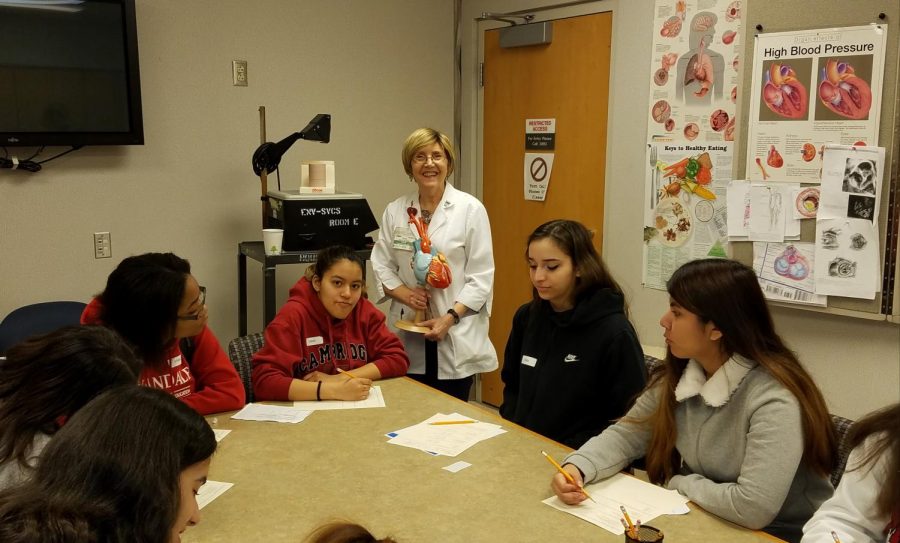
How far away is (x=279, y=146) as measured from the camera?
373 cm

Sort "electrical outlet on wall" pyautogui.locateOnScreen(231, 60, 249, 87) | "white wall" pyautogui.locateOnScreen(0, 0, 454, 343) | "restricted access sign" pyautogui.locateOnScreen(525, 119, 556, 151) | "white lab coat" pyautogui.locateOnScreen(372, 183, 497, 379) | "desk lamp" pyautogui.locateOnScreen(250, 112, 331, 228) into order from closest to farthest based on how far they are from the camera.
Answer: "white lab coat" pyautogui.locateOnScreen(372, 183, 497, 379), "white wall" pyautogui.locateOnScreen(0, 0, 454, 343), "desk lamp" pyautogui.locateOnScreen(250, 112, 331, 228), "electrical outlet on wall" pyautogui.locateOnScreen(231, 60, 249, 87), "restricted access sign" pyautogui.locateOnScreen(525, 119, 556, 151)

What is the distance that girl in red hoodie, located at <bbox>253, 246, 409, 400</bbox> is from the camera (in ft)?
8.05

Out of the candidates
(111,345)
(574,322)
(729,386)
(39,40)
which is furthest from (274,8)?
(729,386)

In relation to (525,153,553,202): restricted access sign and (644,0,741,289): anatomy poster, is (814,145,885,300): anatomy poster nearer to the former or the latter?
(644,0,741,289): anatomy poster

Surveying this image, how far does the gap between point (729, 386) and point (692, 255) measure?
5.86ft

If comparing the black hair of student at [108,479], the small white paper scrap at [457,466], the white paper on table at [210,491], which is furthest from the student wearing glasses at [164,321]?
the black hair of student at [108,479]

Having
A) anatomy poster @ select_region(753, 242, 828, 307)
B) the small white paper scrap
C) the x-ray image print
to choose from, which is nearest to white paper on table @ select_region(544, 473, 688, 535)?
the small white paper scrap

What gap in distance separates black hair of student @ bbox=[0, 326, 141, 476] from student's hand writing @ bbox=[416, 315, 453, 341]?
1579 mm

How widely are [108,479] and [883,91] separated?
2756mm

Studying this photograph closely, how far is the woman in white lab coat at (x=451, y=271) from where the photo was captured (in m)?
3.21

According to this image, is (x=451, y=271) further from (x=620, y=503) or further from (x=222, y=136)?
(x=620, y=503)

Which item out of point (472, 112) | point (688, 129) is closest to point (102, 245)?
point (472, 112)

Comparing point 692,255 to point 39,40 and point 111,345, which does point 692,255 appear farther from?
point 39,40

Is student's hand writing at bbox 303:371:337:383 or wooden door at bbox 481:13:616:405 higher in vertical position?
wooden door at bbox 481:13:616:405
